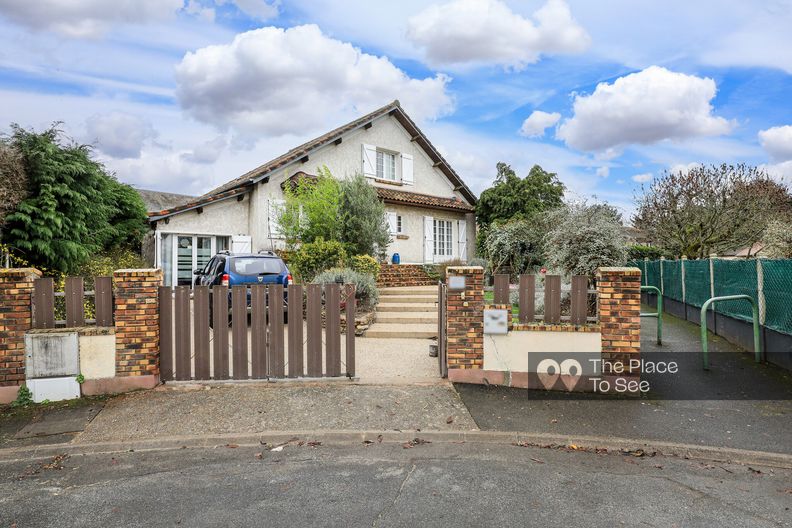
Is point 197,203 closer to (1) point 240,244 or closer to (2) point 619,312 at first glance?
(1) point 240,244

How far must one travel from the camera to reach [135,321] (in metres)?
5.89

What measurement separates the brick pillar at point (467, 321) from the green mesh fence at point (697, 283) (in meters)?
7.39

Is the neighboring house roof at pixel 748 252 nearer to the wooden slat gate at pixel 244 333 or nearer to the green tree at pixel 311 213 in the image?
the green tree at pixel 311 213

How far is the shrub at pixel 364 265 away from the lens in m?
13.3

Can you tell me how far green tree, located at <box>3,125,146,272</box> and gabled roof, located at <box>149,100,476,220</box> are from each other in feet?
10.7

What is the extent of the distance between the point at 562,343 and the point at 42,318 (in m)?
6.42

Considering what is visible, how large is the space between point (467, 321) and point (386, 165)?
15.8 meters

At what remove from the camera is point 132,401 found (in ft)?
18.6

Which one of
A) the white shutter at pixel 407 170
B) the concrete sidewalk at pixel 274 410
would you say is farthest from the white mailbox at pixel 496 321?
the white shutter at pixel 407 170

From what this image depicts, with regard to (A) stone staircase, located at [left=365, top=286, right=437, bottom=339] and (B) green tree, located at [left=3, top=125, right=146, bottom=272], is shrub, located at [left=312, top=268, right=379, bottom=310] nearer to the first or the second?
(A) stone staircase, located at [left=365, top=286, right=437, bottom=339]

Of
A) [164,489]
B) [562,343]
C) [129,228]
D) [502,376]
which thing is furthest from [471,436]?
[129,228]

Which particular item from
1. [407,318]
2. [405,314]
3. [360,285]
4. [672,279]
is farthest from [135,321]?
[672,279]

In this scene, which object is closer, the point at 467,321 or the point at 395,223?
the point at 467,321

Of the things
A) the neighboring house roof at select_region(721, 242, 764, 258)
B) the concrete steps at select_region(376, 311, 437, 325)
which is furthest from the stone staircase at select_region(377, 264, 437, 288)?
the neighboring house roof at select_region(721, 242, 764, 258)
